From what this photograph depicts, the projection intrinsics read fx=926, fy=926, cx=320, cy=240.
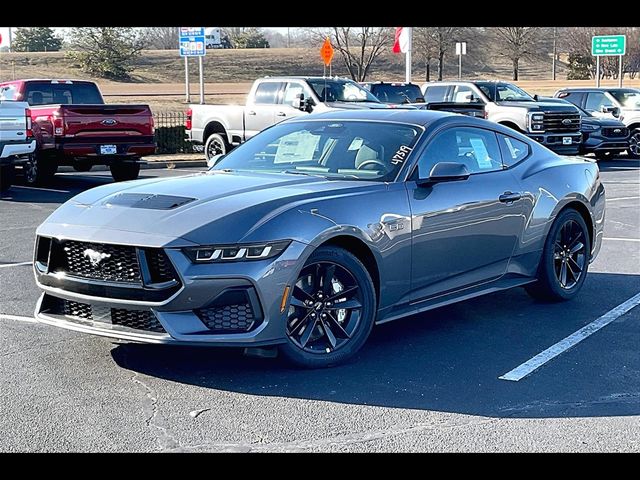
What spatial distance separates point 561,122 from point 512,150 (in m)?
15.1

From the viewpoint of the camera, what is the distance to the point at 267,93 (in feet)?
64.1

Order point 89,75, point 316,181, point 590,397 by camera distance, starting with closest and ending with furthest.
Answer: point 590,397 → point 316,181 → point 89,75

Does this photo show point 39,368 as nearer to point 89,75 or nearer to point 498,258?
point 498,258

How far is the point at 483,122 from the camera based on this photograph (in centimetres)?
714

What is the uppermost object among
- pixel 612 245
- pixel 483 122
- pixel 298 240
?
pixel 483 122

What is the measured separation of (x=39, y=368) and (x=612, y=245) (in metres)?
6.80

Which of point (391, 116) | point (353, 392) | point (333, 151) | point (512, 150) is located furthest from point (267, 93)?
point (353, 392)

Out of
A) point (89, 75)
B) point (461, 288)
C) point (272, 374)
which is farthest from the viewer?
point (89, 75)

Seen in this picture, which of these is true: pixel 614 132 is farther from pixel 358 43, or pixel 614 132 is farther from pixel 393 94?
pixel 358 43

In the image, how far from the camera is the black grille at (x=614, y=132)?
23.0 m

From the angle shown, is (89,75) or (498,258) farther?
(89,75)

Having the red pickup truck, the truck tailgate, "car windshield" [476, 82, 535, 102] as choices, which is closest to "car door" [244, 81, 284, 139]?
the red pickup truck

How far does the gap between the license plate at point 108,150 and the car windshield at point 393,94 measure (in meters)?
7.81

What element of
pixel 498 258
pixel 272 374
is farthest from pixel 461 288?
pixel 272 374
